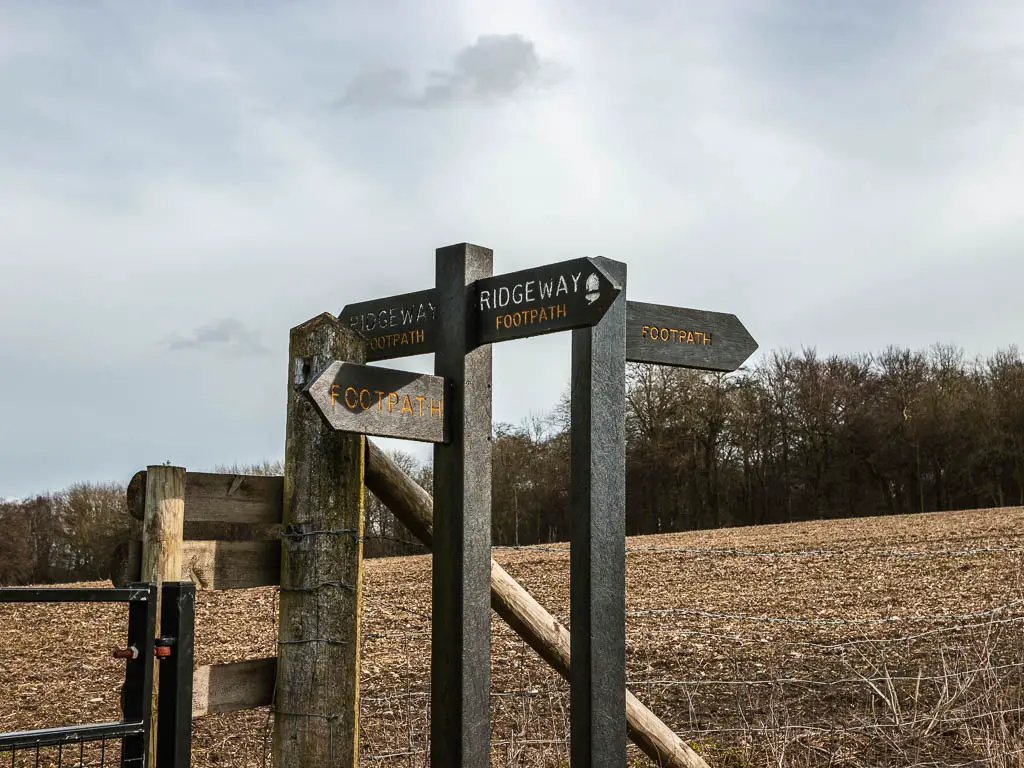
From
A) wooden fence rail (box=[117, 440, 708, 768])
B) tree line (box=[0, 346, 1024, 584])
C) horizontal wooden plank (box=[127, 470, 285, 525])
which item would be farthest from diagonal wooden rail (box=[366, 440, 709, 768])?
tree line (box=[0, 346, 1024, 584])

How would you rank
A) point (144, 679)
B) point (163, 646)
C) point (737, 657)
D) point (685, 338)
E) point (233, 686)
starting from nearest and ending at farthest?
1. point (144, 679)
2. point (163, 646)
3. point (233, 686)
4. point (685, 338)
5. point (737, 657)

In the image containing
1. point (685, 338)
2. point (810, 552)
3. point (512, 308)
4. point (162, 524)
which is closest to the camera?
point (162, 524)

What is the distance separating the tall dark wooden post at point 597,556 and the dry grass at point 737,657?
110 cm

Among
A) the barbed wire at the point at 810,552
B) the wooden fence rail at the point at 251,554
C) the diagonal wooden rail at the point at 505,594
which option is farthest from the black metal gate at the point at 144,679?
the barbed wire at the point at 810,552

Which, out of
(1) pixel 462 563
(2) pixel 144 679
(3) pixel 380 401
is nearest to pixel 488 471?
(1) pixel 462 563

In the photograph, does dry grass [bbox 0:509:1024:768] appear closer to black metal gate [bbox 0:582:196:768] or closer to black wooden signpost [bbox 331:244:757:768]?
black wooden signpost [bbox 331:244:757:768]

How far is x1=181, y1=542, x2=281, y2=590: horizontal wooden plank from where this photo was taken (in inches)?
152

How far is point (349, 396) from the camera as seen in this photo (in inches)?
157

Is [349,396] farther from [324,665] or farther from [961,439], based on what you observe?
[961,439]

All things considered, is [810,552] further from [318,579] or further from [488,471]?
[318,579]

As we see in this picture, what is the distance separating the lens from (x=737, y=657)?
1091 cm

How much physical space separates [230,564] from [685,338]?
2449 millimetres

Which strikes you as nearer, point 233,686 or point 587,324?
point 233,686

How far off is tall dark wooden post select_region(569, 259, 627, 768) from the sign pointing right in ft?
1.05
